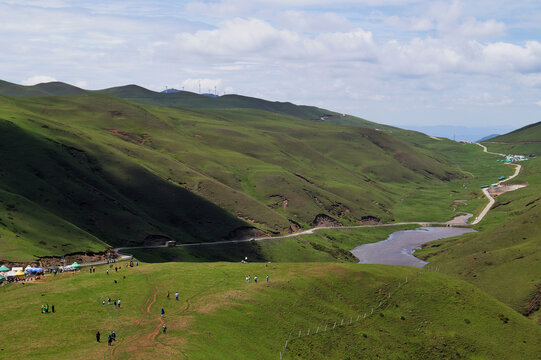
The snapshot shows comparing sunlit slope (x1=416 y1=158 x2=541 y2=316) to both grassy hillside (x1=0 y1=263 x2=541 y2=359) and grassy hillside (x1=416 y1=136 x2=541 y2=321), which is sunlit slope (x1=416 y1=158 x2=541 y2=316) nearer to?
grassy hillside (x1=416 y1=136 x2=541 y2=321)

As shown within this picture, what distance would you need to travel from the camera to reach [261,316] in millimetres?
96938

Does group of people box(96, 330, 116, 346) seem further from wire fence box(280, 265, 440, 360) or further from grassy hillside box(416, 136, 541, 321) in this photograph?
grassy hillside box(416, 136, 541, 321)

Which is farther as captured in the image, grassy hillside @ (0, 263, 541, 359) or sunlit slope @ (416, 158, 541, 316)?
sunlit slope @ (416, 158, 541, 316)

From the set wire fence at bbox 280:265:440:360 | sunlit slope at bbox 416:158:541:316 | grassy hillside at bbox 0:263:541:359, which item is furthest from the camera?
sunlit slope at bbox 416:158:541:316

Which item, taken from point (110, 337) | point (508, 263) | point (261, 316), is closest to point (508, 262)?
point (508, 263)

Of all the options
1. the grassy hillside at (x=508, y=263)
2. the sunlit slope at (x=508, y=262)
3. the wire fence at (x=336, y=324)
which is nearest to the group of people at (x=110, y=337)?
the wire fence at (x=336, y=324)

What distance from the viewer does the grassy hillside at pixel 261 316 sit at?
76.2 metres

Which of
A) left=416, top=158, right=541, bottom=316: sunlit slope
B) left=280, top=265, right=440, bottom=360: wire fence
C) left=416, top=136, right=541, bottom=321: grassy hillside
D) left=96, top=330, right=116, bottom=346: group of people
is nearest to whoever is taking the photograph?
left=96, top=330, right=116, bottom=346: group of people

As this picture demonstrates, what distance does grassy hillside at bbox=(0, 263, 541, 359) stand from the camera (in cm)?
7619

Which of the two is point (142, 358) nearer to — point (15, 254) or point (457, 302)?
point (15, 254)

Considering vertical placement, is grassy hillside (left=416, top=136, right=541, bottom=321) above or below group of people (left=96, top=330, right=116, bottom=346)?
below

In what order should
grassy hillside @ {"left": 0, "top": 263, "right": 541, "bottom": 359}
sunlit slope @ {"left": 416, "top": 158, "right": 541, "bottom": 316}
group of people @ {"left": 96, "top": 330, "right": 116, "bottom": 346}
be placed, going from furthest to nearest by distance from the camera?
sunlit slope @ {"left": 416, "top": 158, "right": 541, "bottom": 316}, grassy hillside @ {"left": 0, "top": 263, "right": 541, "bottom": 359}, group of people @ {"left": 96, "top": 330, "right": 116, "bottom": 346}

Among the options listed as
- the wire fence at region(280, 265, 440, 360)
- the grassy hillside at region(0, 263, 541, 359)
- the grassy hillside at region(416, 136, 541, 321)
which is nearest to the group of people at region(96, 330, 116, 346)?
the grassy hillside at region(0, 263, 541, 359)

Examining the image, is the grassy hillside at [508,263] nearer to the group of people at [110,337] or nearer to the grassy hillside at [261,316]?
the grassy hillside at [261,316]
